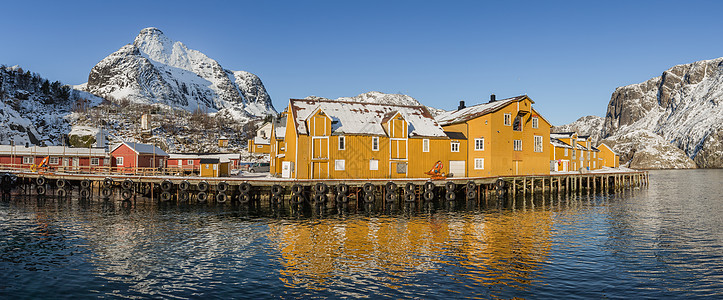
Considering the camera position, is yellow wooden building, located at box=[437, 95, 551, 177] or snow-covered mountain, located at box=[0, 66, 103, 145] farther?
snow-covered mountain, located at box=[0, 66, 103, 145]

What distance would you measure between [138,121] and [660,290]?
149m

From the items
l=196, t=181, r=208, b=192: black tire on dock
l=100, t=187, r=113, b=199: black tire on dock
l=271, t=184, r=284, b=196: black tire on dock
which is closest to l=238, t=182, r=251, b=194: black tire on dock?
l=271, t=184, r=284, b=196: black tire on dock

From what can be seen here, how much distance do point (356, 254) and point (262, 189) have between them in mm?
25021

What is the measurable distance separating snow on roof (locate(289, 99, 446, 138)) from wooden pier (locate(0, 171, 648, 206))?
21.2 feet

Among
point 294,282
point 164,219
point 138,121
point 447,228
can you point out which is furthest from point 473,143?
point 138,121

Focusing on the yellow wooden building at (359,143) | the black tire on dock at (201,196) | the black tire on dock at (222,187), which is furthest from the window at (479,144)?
the black tire on dock at (201,196)

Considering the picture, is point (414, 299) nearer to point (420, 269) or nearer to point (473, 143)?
point (420, 269)

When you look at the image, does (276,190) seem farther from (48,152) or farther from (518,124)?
(48,152)

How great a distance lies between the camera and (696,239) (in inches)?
1041

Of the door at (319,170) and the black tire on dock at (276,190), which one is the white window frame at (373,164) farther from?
the black tire on dock at (276,190)

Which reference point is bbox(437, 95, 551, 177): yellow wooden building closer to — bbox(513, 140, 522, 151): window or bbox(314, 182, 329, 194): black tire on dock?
bbox(513, 140, 522, 151): window

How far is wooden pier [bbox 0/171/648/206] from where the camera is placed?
43438 mm

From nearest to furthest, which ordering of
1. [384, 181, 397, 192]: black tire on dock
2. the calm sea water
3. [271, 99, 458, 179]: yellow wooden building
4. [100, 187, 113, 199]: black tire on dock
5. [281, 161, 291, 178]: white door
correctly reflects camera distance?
the calm sea water
[384, 181, 397, 192]: black tire on dock
[100, 187, 113, 199]: black tire on dock
[271, 99, 458, 179]: yellow wooden building
[281, 161, 291, 178]: white door

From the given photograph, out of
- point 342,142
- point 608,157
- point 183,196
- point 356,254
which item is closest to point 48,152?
point 183,196
